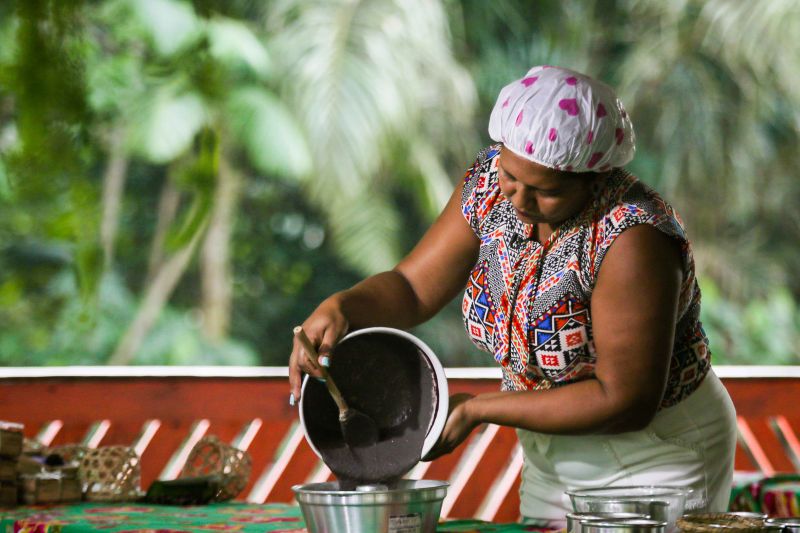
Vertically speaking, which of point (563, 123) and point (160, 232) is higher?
point (563, 123)

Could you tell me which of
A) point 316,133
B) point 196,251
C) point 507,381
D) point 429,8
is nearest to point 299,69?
point 316,133

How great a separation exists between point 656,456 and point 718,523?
42cm

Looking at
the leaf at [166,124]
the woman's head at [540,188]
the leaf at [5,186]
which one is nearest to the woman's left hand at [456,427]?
the woman's head at [540,188]

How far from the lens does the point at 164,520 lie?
186cm

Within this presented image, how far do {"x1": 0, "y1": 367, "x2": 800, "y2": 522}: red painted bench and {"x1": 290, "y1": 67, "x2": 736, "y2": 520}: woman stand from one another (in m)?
2.07

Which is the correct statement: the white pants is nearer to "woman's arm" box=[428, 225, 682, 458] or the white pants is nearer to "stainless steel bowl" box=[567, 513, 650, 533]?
"woman's arm" box=[428, 225, 682, 458]

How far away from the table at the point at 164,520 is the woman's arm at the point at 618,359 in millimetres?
184

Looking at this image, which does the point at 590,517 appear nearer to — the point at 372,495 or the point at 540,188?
the point at 372,495

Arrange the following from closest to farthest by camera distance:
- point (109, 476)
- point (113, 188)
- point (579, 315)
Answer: point (579, 315), point (109, 476), point (113, 188)

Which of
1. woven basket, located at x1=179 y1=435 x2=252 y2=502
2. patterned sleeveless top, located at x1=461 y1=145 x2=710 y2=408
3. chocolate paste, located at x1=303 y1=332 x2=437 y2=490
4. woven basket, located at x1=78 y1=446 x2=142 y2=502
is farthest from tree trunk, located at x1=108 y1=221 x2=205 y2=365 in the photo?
chocolate paste, located at x1=303 y1=332 x2=437 y2=490

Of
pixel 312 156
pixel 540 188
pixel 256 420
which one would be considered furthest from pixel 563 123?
pixel 312 156

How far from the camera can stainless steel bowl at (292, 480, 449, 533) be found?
1233 mm

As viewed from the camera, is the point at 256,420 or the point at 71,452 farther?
the point at 256,420

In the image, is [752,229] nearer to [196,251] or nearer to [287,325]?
[287,325]
